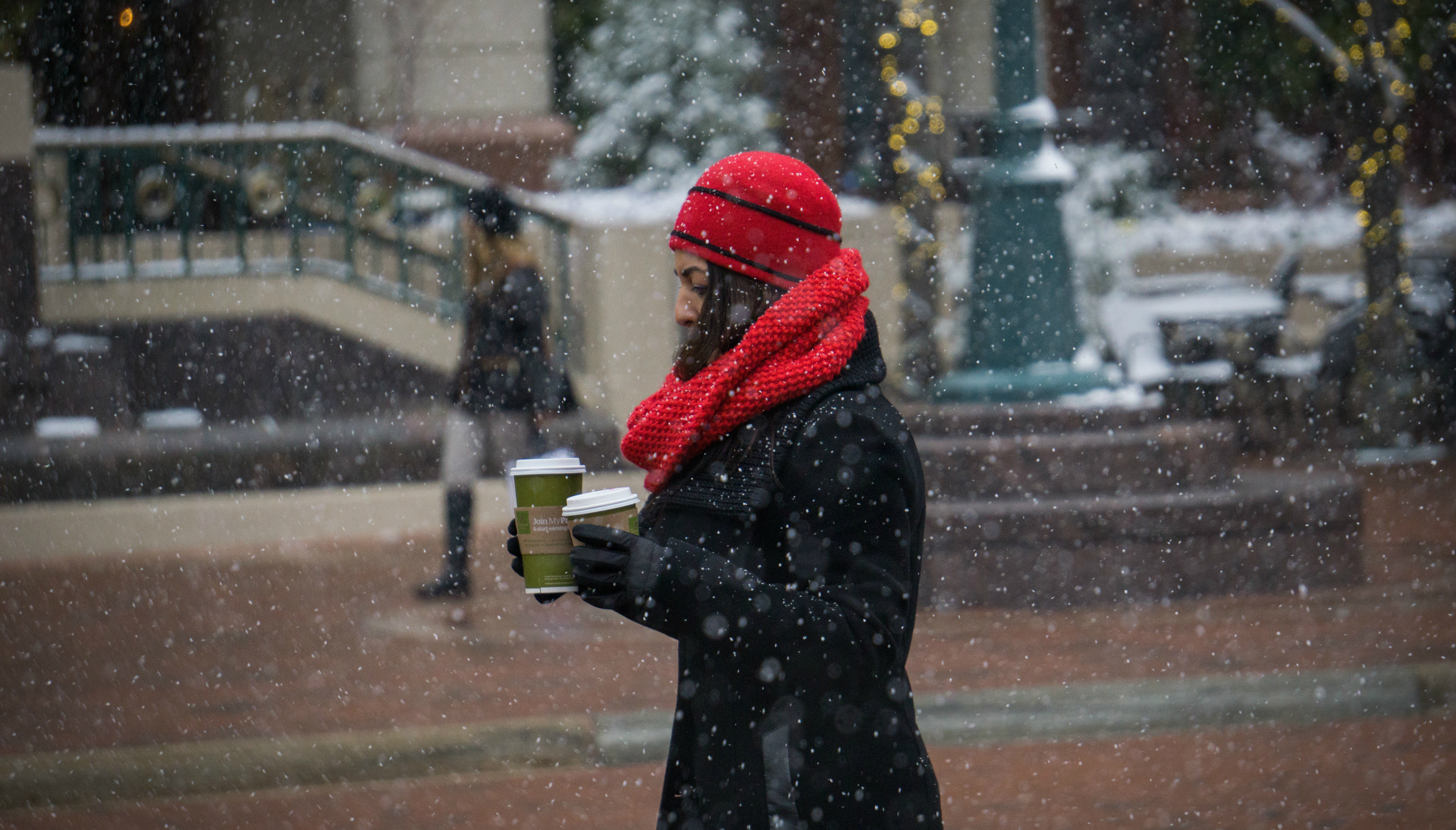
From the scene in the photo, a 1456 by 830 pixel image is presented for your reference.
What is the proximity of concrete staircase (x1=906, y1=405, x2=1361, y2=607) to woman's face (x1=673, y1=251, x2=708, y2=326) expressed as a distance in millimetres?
4477

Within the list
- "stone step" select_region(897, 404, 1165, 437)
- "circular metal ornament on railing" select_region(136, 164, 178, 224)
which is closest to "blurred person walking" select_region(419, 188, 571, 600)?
"stone step" select_region(897, 404, 1165, 437)

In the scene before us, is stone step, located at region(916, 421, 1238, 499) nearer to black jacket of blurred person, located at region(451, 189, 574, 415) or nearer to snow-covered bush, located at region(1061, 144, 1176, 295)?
black jacket of blurred person, located at region(451, 189, 574, 415)

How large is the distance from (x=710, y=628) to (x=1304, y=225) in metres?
20.2

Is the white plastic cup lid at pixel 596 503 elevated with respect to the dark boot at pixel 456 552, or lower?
elevated

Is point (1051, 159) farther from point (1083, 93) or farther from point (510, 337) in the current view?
point (1083, 93)

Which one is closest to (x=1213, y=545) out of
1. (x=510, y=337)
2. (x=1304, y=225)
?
(x=510, y=337)

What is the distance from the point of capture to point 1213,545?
670 centimetres

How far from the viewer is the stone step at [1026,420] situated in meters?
6.98

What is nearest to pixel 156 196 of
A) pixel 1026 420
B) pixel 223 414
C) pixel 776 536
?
pixel 223 414

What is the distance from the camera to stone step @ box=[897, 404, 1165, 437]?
6984 mm

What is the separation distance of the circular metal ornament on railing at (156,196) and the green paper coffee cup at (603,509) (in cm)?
1187

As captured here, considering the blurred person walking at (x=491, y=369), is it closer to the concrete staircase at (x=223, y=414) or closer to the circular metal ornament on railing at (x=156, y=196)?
the concrete staircase at (x=223, y=414)

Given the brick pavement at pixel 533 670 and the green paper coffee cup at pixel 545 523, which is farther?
the brick pavement at pixel 533 670

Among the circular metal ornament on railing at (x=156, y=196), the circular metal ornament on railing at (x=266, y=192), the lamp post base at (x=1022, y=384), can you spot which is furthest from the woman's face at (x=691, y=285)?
the circular metal ornament on railing at (x=156, y=196)
